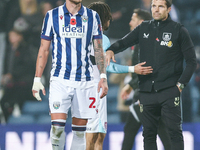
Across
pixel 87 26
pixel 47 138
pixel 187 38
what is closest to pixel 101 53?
pixel 87 26

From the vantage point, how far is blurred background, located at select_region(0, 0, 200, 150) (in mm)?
6145

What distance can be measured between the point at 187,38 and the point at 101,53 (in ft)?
2.75

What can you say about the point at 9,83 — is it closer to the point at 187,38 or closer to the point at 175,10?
the point at 175,10

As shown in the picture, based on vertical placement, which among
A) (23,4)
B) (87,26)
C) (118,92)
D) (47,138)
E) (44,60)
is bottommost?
(47,138)

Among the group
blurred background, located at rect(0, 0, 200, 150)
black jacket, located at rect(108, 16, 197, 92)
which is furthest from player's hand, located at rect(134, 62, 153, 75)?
blurred background, located at rect(0, 0, 200, 150)

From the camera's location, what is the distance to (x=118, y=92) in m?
6.20

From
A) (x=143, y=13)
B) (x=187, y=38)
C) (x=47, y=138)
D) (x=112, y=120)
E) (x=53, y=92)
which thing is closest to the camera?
(x=53, y=92)

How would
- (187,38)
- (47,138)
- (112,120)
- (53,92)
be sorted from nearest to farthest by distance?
1. (53,92)
2. (187,38)
3. (47,138)
4. (112,120)

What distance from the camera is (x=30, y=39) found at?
6395 millimetres

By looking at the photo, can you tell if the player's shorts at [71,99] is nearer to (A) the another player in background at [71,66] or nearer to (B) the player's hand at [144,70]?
(A) the another player in background at [71,66]

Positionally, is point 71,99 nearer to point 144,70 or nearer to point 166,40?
point 144,70

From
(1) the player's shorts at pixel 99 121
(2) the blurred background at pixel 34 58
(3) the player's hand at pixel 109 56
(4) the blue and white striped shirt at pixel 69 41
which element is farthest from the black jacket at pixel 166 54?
(2) the blurred background at pixel 34 58

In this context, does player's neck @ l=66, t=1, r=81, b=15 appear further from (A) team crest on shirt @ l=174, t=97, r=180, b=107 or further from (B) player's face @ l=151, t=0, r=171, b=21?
(A) team crest on shirt @ l=174, t=97, r=180, b=107

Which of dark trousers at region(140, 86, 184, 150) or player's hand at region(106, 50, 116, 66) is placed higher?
player's hand at region(106, 50, 116, 66)
